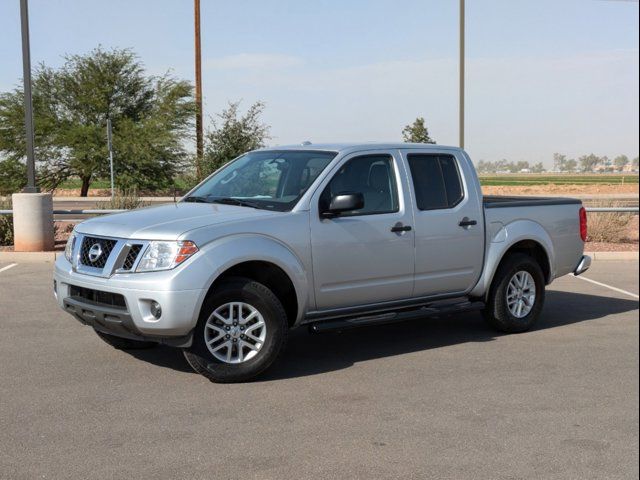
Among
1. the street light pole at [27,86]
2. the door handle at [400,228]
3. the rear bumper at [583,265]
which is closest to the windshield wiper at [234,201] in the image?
the door handle at [400,228]

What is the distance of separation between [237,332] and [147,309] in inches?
29.5

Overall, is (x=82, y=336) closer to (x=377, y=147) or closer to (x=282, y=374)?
(x=282, y=374)

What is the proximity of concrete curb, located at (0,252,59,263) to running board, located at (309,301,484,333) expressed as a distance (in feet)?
28.3

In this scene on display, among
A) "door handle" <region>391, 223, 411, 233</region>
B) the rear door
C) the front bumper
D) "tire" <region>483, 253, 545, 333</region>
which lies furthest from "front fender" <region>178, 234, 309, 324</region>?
"tire" <region>483, 253, 545, 333</region>

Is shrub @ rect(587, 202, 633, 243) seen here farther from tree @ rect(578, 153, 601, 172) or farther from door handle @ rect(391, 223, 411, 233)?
tree @ rect(578, 153, 601, 172)

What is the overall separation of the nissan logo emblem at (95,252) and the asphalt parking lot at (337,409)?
963mm

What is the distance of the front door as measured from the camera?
6727 millimetres

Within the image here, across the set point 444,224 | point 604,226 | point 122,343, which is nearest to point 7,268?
point 122,343

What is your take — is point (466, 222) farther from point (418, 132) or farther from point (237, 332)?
point (418, 132)

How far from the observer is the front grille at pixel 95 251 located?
20.6 ft

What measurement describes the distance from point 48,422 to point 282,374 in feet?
6.52

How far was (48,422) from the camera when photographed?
17.3 feet

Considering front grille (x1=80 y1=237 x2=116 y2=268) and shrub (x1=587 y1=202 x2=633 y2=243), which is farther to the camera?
shrub (x1=587 y1=202 x2=633 y2=243)

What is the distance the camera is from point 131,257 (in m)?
6.10
